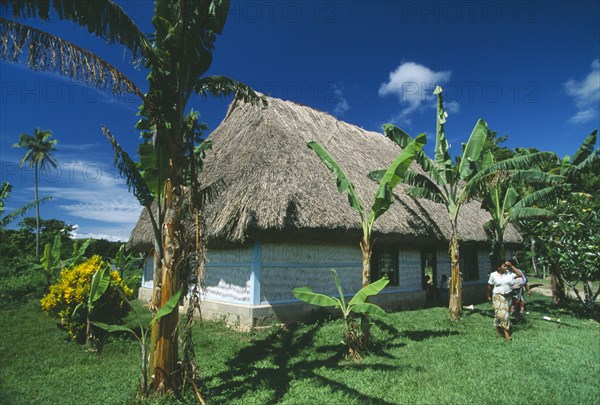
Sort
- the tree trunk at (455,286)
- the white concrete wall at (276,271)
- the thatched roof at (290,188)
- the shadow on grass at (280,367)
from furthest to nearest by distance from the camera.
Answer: the tree trunk at (455,286), the white concrete wall at (276,271), the thatched roof at (290,188), the shadow on grass at (280,367)

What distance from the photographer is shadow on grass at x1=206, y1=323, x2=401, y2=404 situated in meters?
4.55

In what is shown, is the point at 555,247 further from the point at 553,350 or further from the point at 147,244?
the point at 147,244

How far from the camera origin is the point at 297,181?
8383 mm

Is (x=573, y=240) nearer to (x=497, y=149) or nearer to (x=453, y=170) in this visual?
(x=453, y=170)

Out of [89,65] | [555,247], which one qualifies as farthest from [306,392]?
[555,247]

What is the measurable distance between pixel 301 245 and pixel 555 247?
786cm

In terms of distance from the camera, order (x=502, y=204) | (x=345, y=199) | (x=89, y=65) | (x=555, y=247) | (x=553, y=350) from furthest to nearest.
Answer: (x=502, y=204) < (x=555, y=247) < (x=345, y=199) < (x=553, y=350) < (x=89, y=65)

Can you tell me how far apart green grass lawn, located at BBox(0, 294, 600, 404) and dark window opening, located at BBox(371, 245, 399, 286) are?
97.1 inches

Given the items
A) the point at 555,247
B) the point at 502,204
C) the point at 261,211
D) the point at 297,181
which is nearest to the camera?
the point at 261,211

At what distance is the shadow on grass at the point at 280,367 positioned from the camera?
455 cm

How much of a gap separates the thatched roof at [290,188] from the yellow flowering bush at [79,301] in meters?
2.47

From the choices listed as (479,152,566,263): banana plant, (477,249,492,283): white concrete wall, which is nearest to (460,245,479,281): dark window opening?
(477,249,492,283): white concrete wall

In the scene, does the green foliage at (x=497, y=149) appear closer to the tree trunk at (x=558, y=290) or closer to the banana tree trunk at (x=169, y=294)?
the tree trunk at (x=558, y=290)

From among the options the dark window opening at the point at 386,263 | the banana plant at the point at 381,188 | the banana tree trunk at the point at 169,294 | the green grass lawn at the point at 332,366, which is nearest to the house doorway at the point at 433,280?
the dark window opening at the point at 386,263
